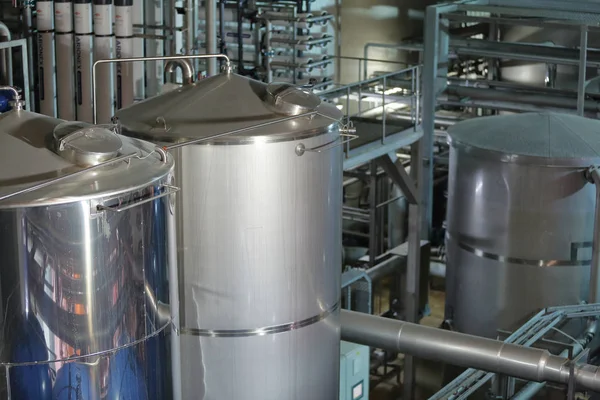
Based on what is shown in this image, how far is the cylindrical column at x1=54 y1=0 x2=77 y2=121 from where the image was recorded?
862 cm

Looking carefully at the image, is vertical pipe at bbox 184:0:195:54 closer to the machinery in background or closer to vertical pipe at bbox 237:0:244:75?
vertical pipe at bbox 237:0:244:75

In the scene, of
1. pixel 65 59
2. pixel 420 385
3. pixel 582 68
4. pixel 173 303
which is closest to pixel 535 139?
pixel 582 68

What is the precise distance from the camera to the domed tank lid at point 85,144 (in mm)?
3881

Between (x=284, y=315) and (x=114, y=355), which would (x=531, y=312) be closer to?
(x=284, y=315)

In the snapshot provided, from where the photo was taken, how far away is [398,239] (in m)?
12.7

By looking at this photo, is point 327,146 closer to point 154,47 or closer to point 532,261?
point 532,261

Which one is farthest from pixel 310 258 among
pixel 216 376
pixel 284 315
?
pixel 216 376

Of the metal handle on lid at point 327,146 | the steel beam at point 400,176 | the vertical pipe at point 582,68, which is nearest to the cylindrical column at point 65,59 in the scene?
the steel beam at point 400,176

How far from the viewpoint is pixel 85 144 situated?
3.92 metres

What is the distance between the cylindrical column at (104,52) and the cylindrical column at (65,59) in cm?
24

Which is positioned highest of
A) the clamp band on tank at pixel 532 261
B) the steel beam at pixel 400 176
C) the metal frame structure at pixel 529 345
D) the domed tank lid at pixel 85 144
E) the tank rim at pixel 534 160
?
the domed tank lid at pixel 85 144

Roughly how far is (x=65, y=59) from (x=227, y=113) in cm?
401

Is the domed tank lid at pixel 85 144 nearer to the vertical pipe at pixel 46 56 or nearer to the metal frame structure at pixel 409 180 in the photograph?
the vertical pipe at pixel 46 56

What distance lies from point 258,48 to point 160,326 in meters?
7.89
